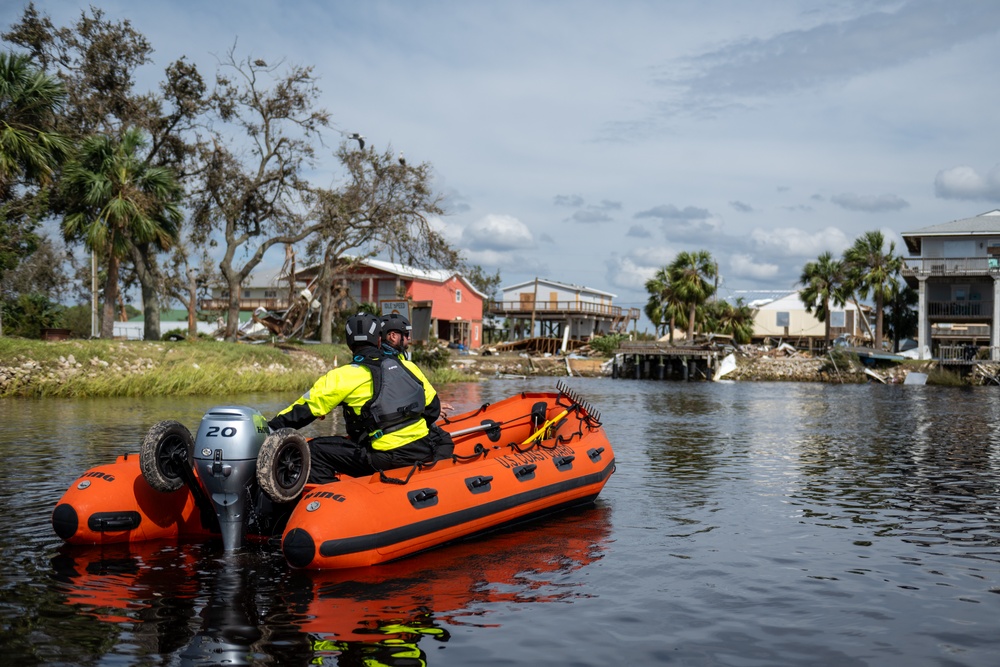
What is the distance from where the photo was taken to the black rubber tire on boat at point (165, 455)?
23.8 feet

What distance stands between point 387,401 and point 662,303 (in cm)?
5514

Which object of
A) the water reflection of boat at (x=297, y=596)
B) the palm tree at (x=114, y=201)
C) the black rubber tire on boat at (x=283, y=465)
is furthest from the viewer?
the palm tree at (x=114, y=201)

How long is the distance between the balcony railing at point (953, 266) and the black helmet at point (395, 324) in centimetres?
4776

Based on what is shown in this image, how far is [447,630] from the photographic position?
5.94 metres

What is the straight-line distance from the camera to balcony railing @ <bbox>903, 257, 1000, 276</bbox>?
48.5 meters

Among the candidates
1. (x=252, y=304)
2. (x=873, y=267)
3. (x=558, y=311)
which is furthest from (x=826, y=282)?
(x=252, y=304)

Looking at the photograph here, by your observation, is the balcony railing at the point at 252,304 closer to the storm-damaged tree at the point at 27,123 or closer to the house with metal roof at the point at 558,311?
the house with metal roof at the point at 558,311

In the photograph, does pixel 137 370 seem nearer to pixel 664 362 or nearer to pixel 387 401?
pixel 387 401

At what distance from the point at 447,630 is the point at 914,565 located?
4.25m

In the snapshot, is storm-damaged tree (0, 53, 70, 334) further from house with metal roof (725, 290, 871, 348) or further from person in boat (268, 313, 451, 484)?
house with metal roof (725, 290, 871, 348)

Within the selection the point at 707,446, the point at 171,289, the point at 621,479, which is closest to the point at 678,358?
the point at 171,289

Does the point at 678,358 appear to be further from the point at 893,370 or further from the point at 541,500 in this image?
the point at 541,500

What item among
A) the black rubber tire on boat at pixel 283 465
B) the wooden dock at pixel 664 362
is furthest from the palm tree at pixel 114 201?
the wooden dock at pixel 664 362

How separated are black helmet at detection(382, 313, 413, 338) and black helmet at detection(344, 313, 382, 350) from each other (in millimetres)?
64
